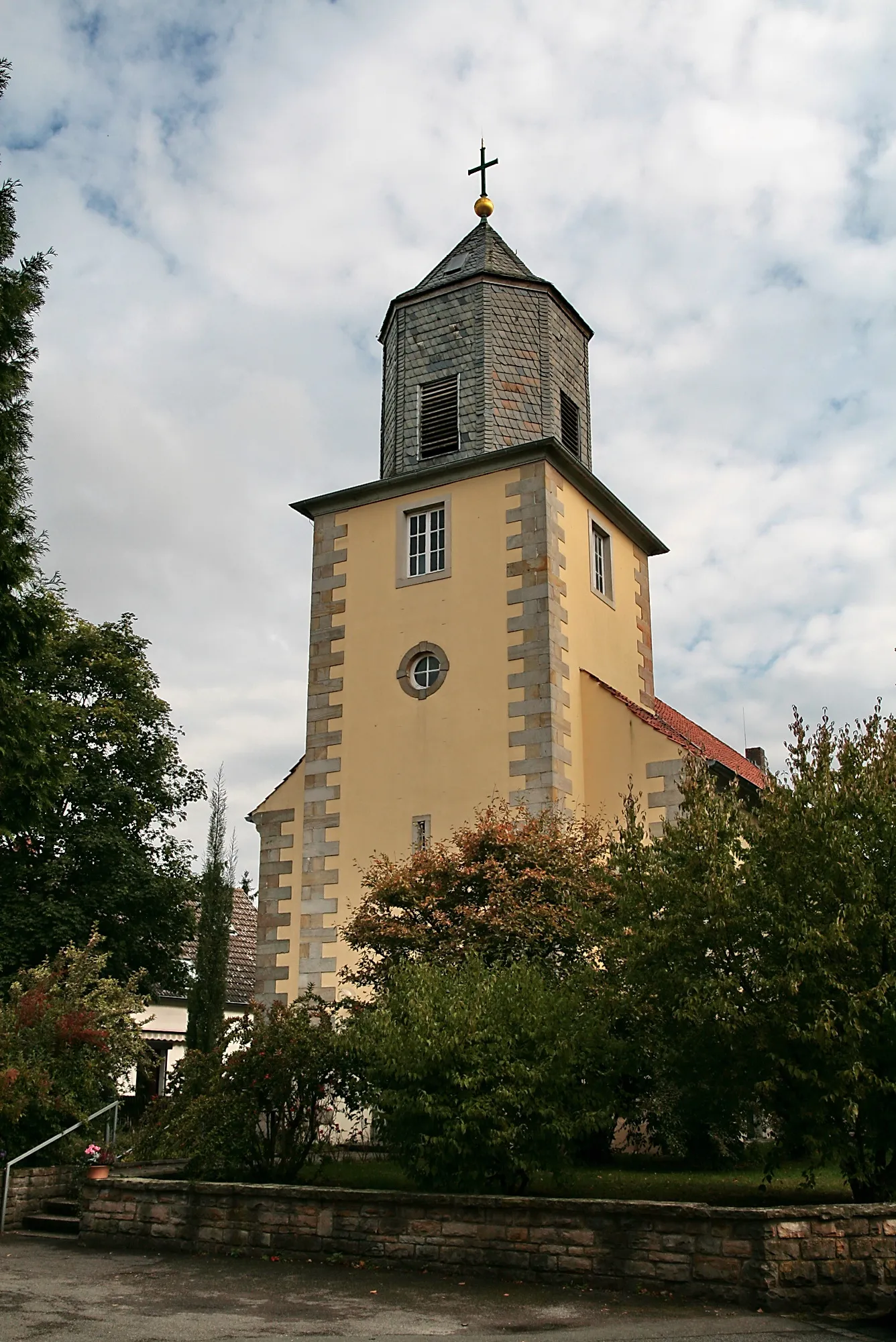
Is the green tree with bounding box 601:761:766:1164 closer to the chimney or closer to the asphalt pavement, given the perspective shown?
the asphalt pavement

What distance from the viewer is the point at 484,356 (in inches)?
807

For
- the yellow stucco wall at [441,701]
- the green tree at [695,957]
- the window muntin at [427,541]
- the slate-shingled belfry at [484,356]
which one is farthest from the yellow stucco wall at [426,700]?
the green tree at [695,957]

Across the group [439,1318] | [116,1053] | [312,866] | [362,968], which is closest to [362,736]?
[312,866]

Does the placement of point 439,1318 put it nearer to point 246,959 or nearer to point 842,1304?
point 842,1304

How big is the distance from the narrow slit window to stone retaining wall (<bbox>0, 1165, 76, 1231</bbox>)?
38.6 ft

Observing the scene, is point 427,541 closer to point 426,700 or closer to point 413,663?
point 413,663

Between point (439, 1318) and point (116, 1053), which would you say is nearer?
point (439, 1318)

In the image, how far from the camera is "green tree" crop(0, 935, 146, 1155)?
46.1 feet

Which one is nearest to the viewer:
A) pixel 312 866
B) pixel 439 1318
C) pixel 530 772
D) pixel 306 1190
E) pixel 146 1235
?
pixel 439 1318

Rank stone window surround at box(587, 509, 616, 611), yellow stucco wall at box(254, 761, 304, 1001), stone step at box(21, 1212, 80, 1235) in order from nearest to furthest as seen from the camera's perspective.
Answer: stone step at box(21, 1212, 80, 1235) → yellow stucco wall at box(254, 761, 304, 1001) → stone window surround at box(587, 509, 616, 611)

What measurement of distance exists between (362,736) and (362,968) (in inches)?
189

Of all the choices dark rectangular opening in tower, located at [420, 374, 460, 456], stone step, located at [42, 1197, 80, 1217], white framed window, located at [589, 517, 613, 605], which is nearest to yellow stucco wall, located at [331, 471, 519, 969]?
dark rectangular opening in tower, located at [420, 374, 460, 456]

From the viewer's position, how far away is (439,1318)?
852 cm

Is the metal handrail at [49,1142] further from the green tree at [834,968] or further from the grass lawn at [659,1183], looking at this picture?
the green tree at [834,968]
